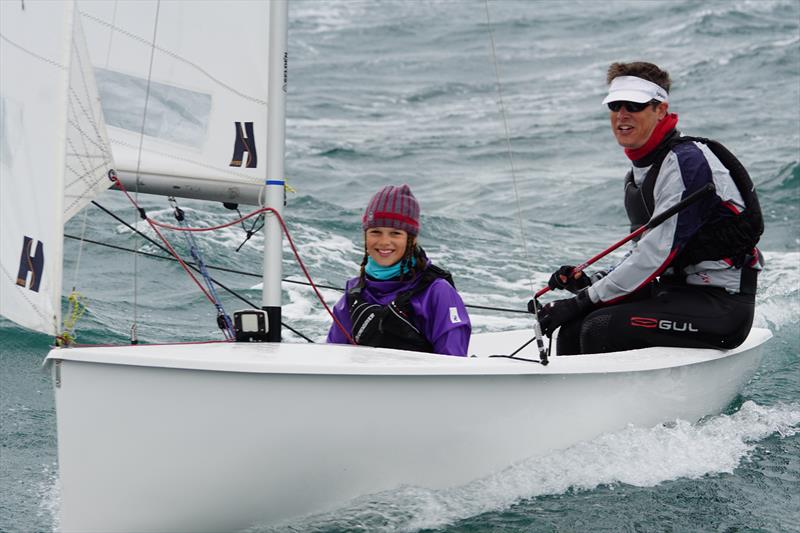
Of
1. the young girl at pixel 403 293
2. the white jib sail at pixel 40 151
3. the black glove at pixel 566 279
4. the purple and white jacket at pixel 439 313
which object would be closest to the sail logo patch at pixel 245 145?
the young girl at pixel 403 293

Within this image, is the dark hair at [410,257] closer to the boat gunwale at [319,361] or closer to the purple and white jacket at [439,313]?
the purple and white jacket at [439,313]

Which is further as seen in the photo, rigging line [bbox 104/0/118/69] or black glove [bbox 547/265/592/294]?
black glove [bbox 547/265/592/294]

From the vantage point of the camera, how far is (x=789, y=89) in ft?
45.8

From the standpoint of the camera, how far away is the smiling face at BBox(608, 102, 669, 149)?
12.0 ft

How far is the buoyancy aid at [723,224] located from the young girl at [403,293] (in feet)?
2.80

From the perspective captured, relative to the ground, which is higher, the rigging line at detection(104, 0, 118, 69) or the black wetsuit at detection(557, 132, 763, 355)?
the rigging line at detection(104, 0, 118, 69)

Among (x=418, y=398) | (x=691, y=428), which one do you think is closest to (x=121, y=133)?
(x=418, y=398)

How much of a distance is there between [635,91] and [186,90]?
1456mm

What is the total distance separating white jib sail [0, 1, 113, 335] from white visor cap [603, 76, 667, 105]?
5.69ft

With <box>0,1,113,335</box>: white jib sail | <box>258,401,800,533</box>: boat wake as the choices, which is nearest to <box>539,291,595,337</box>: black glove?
<box>258,401,800,533</box>: boat wake

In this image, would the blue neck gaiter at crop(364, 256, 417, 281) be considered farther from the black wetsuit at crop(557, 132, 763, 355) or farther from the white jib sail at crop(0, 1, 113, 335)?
the white jib sail at crop(0, 1, 113, 335)

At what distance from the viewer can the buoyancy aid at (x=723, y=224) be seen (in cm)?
357

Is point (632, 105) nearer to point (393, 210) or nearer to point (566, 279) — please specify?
point (566, 279)

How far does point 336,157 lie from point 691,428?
29.3ft
